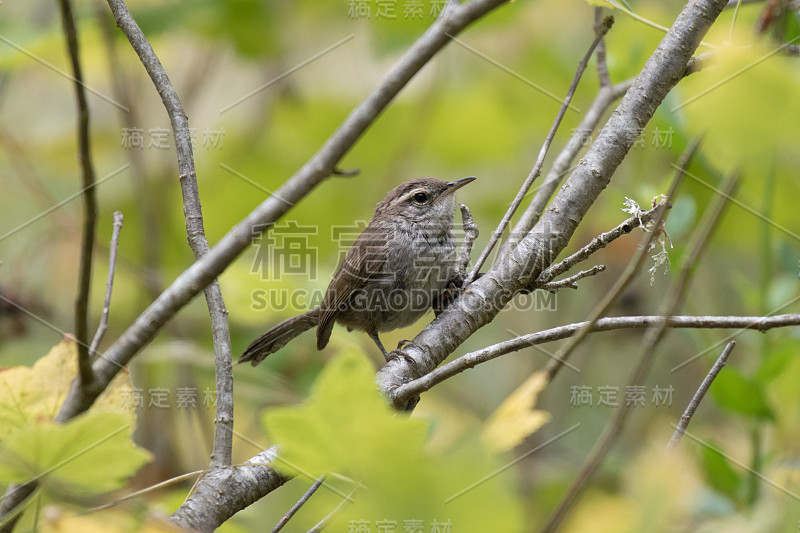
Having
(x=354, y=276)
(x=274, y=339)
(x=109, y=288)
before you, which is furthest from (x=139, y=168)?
(x=109, y=288)

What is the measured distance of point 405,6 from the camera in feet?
14.8

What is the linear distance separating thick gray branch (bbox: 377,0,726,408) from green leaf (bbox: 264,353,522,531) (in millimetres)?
1694

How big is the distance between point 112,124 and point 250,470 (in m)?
5.53

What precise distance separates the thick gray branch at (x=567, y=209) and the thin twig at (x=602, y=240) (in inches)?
2.7

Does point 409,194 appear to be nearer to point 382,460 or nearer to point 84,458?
point 84,458

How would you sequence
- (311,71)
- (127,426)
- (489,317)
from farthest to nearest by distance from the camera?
(311,71)
(489,317)
(127,426)

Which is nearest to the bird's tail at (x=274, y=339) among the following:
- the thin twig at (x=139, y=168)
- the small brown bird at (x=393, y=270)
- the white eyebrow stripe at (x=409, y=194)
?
the small brown bird at (x=393, y=270)

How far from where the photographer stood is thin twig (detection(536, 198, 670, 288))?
89.8 inches

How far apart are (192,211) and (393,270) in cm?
228

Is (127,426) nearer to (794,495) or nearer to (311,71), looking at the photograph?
(794,495)

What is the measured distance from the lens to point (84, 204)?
1532 mm

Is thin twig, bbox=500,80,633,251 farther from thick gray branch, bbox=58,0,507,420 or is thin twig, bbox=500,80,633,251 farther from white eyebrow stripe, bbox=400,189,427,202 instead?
thick gray branch, bbox=58,0,507,420

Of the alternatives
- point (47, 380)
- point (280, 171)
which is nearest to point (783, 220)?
point (280, 171)

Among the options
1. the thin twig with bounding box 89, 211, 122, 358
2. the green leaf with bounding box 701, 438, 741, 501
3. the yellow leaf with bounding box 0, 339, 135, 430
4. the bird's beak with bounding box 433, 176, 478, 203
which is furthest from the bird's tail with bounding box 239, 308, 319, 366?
the green leaf with bounding box 701, 438, 741, 501
